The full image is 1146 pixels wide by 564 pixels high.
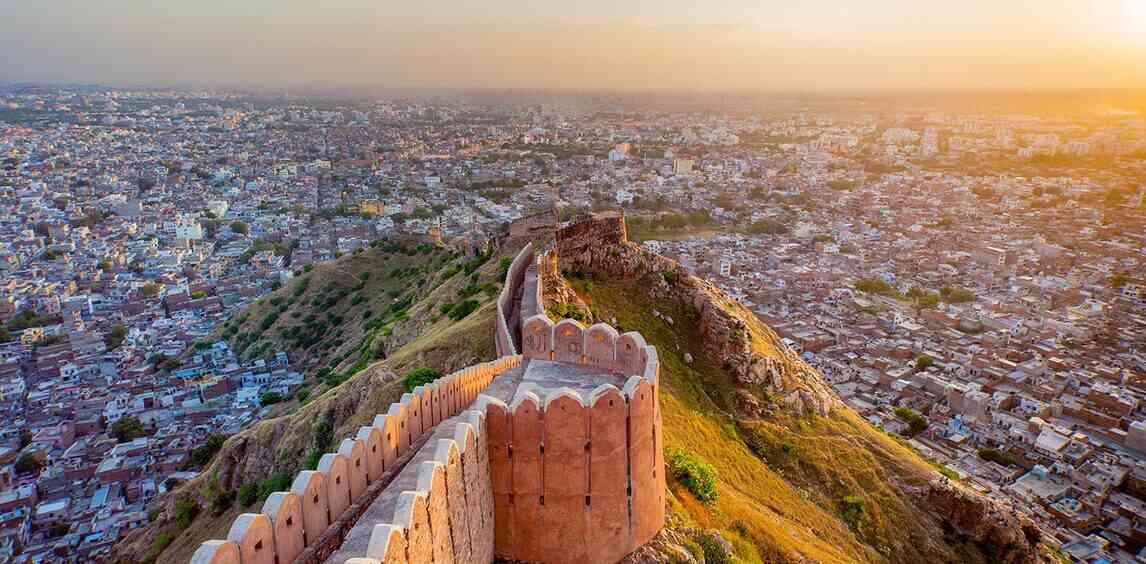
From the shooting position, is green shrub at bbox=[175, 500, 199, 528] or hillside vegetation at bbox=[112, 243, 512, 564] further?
green shrub at bbox=[175, 500, 199, 528]

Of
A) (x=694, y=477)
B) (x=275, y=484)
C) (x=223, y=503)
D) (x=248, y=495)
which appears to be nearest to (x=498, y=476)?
(x=694, y=477)

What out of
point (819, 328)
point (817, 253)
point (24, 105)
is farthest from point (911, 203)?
point (24, 105)

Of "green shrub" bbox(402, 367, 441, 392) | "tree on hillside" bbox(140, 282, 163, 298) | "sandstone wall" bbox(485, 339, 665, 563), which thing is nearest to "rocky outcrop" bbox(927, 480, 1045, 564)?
"sandstone wall" bbox(485, 339, 665, 563)

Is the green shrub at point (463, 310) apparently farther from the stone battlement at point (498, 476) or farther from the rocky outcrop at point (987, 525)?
the rocky outcrop at point (987, 525)

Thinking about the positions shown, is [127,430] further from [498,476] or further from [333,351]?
[498,476]

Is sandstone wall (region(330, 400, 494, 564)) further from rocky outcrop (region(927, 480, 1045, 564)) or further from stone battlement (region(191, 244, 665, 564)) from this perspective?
rocky outcrop (region(927, 480, 1045, 564))

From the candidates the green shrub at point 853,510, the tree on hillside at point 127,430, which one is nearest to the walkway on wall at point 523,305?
the green shrub at point 853,510
